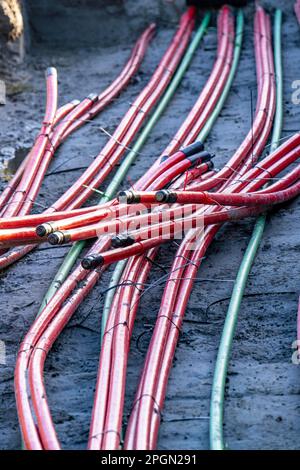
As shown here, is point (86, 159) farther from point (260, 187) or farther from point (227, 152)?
point (260, 187)

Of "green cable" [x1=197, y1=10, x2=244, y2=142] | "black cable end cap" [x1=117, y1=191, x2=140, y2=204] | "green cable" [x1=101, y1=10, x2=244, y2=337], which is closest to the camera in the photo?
"black cable end cap" [x1=117, y1=191, x2=140, y2=204]

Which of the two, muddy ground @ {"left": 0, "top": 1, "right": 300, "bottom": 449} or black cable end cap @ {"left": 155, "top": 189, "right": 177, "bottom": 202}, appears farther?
black cable end cap @ {"left": 155, "top": 189, "right": 177, "bottom": 202}

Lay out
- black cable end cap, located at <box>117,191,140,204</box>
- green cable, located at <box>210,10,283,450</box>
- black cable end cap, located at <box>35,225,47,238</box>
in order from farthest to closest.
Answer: black cable end cap, located at <box>117,191,140,204</box>, black cable end cap, located at <box>35,225,47,238</box>, green cable, located at <box>210,10,283,450</box>

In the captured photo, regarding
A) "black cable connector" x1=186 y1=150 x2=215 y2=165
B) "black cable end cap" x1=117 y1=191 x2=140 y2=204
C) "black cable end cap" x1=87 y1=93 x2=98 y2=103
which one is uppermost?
"black cable end cap" x1=87 y1=93 x2=98 y2=103

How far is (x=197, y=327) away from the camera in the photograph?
515 cm

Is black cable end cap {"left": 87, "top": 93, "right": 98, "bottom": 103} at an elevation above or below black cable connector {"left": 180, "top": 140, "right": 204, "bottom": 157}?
above

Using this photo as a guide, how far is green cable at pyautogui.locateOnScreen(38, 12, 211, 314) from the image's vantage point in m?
5.61

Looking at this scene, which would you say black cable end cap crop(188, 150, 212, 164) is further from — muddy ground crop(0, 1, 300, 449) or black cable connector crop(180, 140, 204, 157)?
muddy ground crop(0, 1, 300, 449)

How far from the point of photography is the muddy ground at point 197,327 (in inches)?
175

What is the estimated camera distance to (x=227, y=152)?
700 cm

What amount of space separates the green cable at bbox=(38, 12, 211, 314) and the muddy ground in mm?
89

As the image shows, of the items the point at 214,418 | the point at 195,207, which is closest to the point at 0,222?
the point at 195,207

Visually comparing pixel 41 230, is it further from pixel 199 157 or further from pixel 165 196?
pixel 199 157

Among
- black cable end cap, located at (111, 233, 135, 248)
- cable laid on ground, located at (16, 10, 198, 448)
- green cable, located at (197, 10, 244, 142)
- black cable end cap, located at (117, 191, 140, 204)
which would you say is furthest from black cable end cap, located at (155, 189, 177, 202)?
green cable, located at (197, 10, 244, 142)
